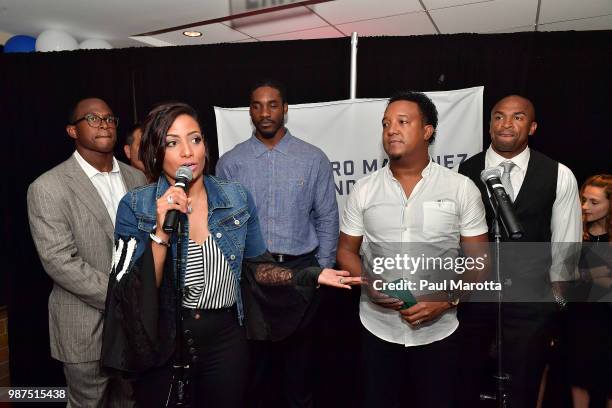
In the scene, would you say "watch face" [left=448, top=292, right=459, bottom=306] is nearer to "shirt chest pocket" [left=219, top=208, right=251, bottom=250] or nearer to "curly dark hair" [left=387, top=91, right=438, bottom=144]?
"curly dark hair" [left=387, top=91, right=438, bottom=144]

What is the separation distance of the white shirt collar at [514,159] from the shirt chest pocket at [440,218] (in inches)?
24.6

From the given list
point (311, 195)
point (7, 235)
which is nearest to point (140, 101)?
point (7, 235)

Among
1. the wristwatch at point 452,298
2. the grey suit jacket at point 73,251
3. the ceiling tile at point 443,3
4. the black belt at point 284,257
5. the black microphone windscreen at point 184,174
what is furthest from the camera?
the ceiling tile at point 443,3

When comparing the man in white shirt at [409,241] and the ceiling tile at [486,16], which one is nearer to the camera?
the man in white shirt at [409,241]

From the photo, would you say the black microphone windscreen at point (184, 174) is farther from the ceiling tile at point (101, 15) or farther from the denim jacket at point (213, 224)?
the ceiling tile at point (101, 15)

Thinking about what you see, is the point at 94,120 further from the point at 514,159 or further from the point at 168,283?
the point at 514,159

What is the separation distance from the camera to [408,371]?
201 centimetres

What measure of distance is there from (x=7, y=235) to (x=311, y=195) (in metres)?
2.65

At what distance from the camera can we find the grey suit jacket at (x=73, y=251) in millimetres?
2141

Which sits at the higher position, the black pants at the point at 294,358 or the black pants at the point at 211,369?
the black pants at the point at 211,369

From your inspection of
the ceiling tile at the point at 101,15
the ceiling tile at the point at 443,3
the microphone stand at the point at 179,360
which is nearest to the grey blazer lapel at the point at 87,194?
the microphone stand at the point at 179,360

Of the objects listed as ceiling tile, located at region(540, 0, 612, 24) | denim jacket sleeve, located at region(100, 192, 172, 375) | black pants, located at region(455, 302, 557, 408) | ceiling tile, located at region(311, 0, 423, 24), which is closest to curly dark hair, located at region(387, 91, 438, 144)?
black pants, located at region(455, 302, 557, 408)

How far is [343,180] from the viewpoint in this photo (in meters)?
3.19

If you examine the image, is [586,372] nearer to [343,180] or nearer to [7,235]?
[343,180]
